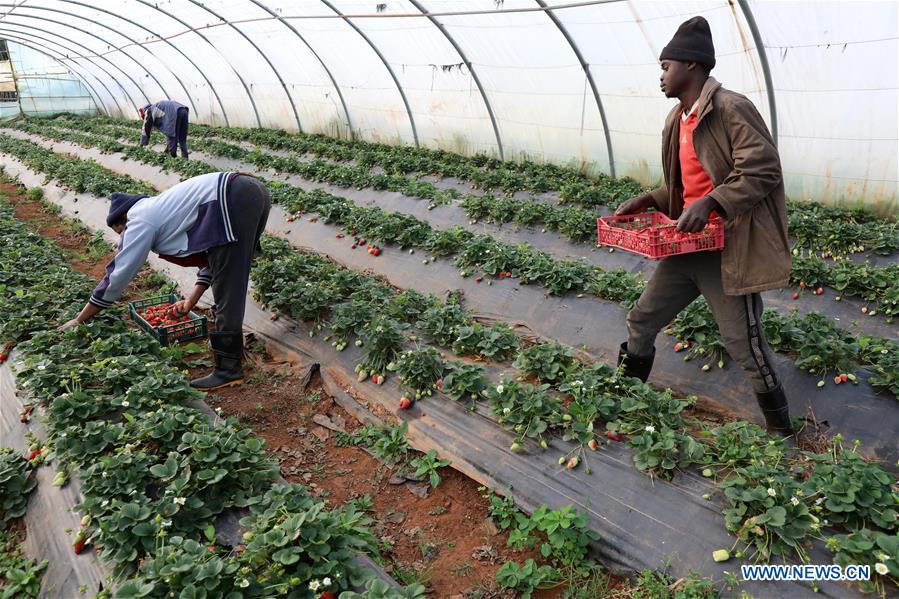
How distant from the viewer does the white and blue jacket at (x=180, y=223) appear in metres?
4.42

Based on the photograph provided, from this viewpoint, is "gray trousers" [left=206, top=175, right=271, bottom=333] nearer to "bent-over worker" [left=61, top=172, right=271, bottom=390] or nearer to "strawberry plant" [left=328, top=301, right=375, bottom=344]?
"bent-over worker" [left=61, top=172, right=271, bottom=390]

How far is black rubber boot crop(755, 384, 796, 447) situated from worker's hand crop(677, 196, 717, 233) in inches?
40.9

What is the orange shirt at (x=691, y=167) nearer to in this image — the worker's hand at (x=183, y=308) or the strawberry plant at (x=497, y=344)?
the strawberry plant at (x=497, y=344)

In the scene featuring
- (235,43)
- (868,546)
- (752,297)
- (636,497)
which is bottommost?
(636,497)

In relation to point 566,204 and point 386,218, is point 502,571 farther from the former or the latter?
point 566,204

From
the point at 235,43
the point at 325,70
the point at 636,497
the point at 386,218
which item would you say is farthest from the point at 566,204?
the point at 235,43

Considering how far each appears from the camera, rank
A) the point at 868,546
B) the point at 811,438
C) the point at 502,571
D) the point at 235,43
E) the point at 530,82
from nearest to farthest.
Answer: the point at 868,546 < the point at 502,571 < the point at 811,438 < the point at 530,82 < the point at 235,43

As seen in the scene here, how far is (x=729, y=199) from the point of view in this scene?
3.09 m

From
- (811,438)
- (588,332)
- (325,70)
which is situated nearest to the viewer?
(811,438)

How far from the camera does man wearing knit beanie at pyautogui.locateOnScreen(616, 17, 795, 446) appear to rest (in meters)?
3.10

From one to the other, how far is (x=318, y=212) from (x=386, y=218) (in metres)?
1.39

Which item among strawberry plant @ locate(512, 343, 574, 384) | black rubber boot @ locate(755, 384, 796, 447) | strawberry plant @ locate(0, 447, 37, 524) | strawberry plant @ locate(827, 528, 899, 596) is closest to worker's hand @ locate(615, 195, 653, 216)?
strawberry plant @ locate(512, 343, 574, 384)

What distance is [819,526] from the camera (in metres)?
2.65

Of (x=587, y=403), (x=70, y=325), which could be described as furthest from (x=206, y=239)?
(x=587, y=403)
